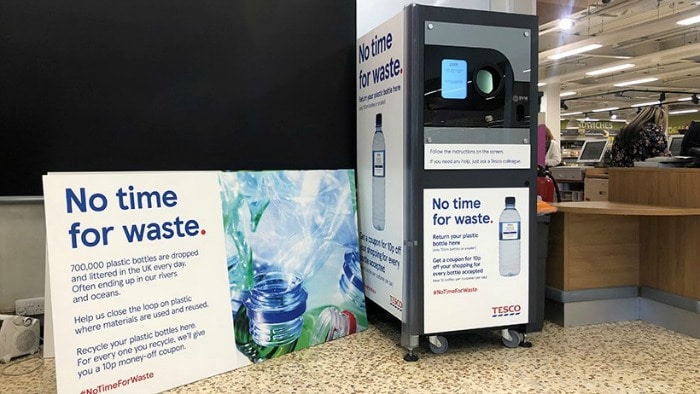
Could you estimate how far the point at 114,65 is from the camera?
2371mm

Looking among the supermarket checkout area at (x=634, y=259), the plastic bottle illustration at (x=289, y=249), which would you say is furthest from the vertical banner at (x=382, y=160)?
the supermarket checkout area at (x=634, y=259)

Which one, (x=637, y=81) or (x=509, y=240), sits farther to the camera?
(x=637, y=81)

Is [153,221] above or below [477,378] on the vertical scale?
above

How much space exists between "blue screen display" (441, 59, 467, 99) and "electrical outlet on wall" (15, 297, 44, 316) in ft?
7.15

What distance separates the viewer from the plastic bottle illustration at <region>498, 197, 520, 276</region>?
2.29 m

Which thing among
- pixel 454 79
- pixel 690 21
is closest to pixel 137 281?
pixel 454 79

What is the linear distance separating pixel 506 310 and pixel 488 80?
104 centimetres

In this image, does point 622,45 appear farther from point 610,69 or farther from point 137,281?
point 137,281

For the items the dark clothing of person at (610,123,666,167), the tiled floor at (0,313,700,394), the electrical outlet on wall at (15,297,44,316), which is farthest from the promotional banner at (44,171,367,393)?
the dark clothing of person at (610,123,666,167)

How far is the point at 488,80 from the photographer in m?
2.28

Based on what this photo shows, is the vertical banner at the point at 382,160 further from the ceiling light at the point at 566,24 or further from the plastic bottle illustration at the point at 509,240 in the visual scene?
the ceiling light at the point at 566,24

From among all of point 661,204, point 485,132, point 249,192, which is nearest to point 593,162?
point 661,204

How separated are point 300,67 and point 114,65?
2.95 feet

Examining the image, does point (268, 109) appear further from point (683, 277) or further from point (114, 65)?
point (683, 277)
